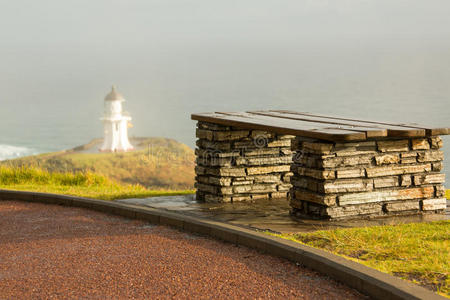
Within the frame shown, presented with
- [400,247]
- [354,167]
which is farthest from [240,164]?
[400,247]

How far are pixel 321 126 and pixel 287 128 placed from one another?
0.54 metres

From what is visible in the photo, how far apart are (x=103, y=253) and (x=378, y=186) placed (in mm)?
3628

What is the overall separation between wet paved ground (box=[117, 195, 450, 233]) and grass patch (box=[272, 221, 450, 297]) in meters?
0.35

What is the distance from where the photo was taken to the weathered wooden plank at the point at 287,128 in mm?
7555

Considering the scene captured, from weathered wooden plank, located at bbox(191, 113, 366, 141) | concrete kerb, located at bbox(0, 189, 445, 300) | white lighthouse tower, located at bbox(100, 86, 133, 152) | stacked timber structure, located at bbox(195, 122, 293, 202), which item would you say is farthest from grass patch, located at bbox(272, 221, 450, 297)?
white lighthouse tower, located at bbox(100, 86, 133, 152)

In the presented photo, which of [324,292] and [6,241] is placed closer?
[324,292]

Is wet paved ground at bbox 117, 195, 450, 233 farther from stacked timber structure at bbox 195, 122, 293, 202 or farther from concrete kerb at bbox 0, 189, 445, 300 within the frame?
concrete kerb at bbox 0, 189, 445, 300

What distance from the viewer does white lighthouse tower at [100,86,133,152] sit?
5212 centimetres

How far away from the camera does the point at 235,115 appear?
998 cm

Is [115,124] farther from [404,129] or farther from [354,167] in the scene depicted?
[404,129]

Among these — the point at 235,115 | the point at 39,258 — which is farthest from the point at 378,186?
the point at 39,258

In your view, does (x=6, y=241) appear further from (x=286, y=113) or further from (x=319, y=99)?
(x=319, y=99)

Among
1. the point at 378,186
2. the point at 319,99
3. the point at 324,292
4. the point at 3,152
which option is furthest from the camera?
the point at 319,99

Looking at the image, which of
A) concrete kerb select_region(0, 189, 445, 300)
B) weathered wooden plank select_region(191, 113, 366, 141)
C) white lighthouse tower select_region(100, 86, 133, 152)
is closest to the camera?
concrete kerb select_region(0, 189, 445, 300)
